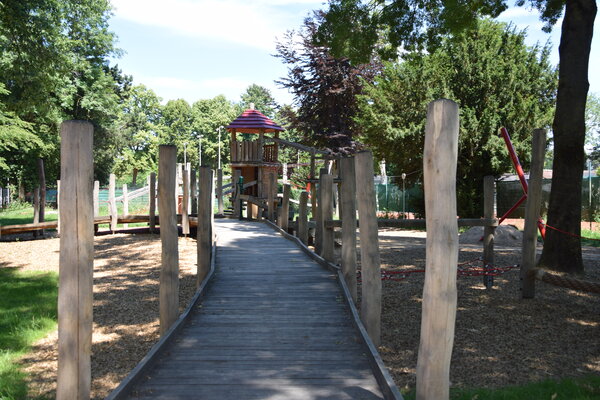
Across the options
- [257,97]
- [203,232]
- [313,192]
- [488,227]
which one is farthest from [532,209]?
[257,97]

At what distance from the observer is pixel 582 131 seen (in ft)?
30.5

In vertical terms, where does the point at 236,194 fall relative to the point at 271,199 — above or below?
above

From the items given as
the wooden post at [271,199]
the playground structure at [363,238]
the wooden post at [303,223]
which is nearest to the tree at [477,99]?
the wooden post at [271,199]

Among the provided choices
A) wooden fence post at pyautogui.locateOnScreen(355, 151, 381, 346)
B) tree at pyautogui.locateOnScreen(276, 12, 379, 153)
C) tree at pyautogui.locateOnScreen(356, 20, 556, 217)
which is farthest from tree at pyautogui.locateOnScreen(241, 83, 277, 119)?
wooden fence post at pyautogui.locateOnScreen(355, 151, 381, 346)

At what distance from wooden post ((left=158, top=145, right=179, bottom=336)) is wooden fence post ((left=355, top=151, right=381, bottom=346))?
1995 millimetres

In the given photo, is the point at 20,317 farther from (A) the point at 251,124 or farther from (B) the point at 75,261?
(A) the point at 251,124

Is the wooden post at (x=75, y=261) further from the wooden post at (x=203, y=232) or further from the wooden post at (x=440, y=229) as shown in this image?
the wooden post at (x=203, y=232)

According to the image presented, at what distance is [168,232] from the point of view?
6172mm

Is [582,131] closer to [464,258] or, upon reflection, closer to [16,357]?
[464,258]

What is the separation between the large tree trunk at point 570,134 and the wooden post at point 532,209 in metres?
0.94

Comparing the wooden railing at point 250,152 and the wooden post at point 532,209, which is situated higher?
the wooden railing at point 250,152

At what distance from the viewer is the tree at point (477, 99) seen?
22.7 metres

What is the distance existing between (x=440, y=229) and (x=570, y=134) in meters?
6.67

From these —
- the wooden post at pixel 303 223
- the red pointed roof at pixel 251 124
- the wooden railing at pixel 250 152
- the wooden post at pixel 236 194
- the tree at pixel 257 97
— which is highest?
the tree at pixel 257 97
